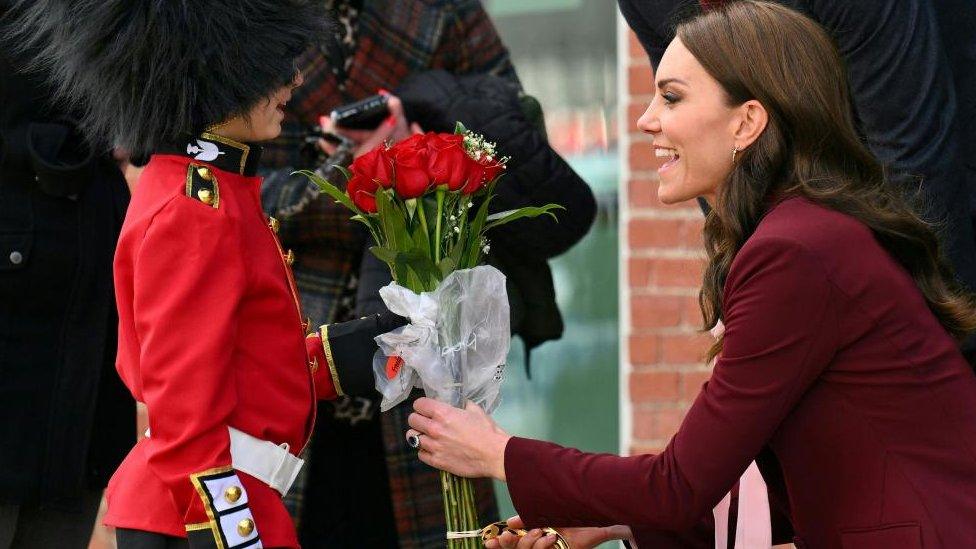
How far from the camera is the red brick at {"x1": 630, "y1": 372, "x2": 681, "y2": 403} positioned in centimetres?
414

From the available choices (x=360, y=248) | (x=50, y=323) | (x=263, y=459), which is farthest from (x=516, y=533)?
(x=50, y=323)

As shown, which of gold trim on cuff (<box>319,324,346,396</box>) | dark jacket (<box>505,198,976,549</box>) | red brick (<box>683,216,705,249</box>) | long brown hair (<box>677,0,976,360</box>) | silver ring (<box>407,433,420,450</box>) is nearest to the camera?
Answer: dark jacket (<box>505,198,976,549</box>)

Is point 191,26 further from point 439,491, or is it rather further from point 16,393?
point 439,491

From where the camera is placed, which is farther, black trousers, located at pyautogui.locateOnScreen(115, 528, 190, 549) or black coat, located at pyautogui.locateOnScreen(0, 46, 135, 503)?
black coat, located at pyautogui.locateOnScreen(0, 46, 135, 503)

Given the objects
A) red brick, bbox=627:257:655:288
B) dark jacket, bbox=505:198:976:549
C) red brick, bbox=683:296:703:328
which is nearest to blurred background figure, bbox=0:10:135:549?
dark jacket, bbox=505:198:976:549

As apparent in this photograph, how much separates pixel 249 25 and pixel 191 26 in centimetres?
11

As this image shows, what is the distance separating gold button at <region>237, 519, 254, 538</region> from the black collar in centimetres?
64

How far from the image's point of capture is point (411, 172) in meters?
2.45

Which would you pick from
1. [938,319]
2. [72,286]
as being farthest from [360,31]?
[938,319]

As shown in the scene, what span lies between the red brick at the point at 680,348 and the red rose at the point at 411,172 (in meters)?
1.82

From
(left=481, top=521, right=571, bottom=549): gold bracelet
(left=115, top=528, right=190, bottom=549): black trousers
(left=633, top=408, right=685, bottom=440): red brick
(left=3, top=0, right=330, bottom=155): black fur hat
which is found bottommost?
(left=633, top=408, right=685, bottom=440): red brick

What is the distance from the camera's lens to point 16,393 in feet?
10.00

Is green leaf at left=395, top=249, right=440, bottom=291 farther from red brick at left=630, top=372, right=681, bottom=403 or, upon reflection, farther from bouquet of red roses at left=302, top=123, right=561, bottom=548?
red brick at left=630, top=372, right=681, bottom=403

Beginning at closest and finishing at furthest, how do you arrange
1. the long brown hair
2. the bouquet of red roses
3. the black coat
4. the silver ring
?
the long brown hair → the bouquet of red roses → the silver ring → the black coat
